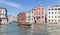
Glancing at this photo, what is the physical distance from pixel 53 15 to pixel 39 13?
6595mm

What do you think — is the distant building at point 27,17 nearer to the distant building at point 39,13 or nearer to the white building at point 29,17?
the white building at point 29,17

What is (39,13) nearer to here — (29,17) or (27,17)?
(29,17)

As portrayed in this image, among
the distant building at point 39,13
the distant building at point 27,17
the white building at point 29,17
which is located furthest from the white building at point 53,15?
the distant building at point 27,17

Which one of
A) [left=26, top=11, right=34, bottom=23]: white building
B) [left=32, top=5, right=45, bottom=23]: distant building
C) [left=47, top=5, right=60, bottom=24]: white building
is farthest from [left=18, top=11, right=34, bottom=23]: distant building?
[left=47, top=5, right=60, bottom=24]: white building

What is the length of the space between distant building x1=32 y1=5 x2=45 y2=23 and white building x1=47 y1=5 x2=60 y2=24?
3062mm

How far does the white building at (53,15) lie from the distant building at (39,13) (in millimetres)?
3062

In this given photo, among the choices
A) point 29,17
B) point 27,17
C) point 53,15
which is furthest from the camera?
point 27,17

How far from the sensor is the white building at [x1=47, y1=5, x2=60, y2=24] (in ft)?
215

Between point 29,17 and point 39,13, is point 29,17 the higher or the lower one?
the lower one

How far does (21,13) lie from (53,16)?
1986 cm

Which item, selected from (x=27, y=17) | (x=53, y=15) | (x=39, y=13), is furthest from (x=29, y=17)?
(x=53, y=15)

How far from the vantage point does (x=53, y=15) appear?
66500 millimetres

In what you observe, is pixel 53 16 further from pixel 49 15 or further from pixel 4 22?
pixel 4 22

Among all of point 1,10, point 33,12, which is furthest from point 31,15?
point 1,10
